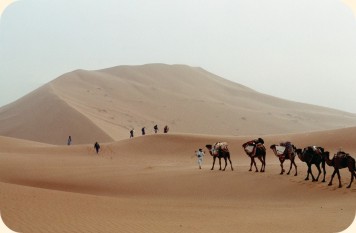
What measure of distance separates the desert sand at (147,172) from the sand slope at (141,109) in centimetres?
26

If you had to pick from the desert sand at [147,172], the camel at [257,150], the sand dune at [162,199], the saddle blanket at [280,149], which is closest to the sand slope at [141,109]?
the desert sand at [147,172]

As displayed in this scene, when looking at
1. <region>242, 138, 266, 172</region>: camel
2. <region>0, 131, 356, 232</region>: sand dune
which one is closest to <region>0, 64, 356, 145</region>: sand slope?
<region>0, 131, 356, 232</region>: sand dune

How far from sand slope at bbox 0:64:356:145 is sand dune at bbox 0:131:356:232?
25.8 m

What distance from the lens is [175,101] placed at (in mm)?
78938

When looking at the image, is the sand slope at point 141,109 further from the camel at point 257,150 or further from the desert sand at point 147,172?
the camel at point 257,150

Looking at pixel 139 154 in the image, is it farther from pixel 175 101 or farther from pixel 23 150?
pixel 175 101

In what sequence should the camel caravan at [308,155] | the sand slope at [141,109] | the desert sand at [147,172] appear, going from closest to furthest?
the desert sand at [147,172]
the camel caravan at [308,155]
the sand slope at [141,109]

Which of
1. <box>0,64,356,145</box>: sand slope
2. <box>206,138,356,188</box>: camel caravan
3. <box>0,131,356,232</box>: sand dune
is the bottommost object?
<box>0,131,356,232</box>: sand dune

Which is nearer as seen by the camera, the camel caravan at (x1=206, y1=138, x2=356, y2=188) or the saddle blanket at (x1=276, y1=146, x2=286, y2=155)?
the camel caravan at (x1=206, y1=138, x2=356, y2=188)

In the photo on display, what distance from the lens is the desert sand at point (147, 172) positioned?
11062mm

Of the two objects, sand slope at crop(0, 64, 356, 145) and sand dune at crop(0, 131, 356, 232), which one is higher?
sand slope at crop(0, 64, 356, 145)

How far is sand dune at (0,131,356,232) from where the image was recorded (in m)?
10.5

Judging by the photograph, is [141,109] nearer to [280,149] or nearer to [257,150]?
[257,150]

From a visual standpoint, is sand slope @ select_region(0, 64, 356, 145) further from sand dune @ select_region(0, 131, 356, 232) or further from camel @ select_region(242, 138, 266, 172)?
camel @ select_region(242, 138, 266, 172)
